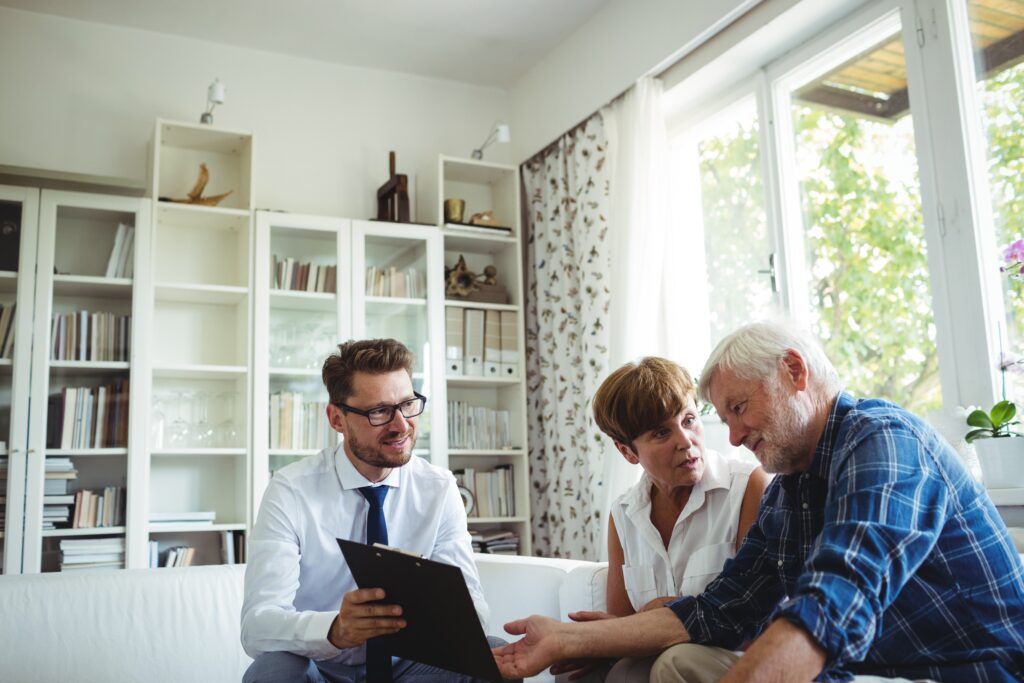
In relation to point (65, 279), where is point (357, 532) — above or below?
below

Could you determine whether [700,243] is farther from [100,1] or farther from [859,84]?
[100,1]

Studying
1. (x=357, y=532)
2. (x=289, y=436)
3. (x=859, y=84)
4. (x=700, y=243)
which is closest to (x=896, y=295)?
(x=859, y=84)

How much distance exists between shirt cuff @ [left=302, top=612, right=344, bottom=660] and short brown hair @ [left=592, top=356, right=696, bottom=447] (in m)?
0.69

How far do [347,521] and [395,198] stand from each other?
2.43 m

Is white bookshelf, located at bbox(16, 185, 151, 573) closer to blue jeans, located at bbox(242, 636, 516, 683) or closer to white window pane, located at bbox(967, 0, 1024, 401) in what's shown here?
blue jeans, located at bbox(242, 636, 516, 683)

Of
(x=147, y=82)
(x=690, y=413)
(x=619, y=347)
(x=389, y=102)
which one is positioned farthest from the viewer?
(x=389, y=102)

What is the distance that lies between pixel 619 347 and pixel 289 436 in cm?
141

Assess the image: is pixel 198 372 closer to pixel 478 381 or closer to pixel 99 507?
pixel 99 507

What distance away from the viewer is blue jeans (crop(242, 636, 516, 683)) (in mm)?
1827

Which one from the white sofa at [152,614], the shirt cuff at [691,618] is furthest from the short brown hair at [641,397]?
the white sofa at [152,614]

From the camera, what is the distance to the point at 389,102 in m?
4.64

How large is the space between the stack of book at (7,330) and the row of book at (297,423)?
98 centimetres

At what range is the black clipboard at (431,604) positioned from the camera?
4.80 feet

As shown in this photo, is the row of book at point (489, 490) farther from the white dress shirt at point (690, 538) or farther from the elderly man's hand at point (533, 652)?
the elderly man's hand at point (533, 652)
